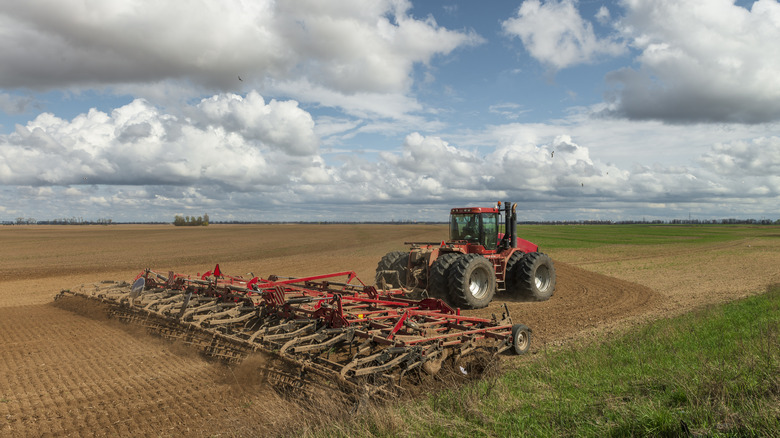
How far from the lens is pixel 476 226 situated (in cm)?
1140

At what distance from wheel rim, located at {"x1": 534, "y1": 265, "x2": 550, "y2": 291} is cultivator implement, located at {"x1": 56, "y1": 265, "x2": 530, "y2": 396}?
15.4 feet

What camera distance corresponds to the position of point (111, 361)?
6520 millimetres

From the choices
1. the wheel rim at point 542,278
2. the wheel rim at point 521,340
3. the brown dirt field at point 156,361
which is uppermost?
the wheel rim at point 542,278

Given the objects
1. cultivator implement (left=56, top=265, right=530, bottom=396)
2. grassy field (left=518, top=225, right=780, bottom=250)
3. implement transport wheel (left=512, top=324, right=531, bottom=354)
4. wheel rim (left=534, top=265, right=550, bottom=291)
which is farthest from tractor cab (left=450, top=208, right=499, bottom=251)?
grassy field (left=518, top=225, right=780, bottom=250)

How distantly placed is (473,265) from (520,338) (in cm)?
323

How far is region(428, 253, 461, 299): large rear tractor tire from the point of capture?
32.1ft

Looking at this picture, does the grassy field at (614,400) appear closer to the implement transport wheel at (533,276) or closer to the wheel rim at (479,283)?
the wheel rim at (479,283)

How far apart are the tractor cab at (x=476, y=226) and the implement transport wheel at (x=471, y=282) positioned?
113 centimetres

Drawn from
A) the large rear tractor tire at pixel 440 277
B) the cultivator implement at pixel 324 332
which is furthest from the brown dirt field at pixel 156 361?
the large rear tractor tire at pixel 440 277

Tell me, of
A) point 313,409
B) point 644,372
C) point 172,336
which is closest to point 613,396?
point 644,372

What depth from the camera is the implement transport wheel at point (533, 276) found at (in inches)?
450

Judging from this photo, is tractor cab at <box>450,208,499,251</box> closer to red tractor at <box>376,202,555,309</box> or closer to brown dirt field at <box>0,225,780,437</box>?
red tractor at <box>376,202,555,309</box>

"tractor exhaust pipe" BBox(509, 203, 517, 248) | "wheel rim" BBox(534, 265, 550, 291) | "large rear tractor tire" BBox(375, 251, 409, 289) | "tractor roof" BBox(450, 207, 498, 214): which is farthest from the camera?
"wheel rim" BBox(534, 265, 550, 291)

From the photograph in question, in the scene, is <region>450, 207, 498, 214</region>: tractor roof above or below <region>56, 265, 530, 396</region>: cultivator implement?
above
